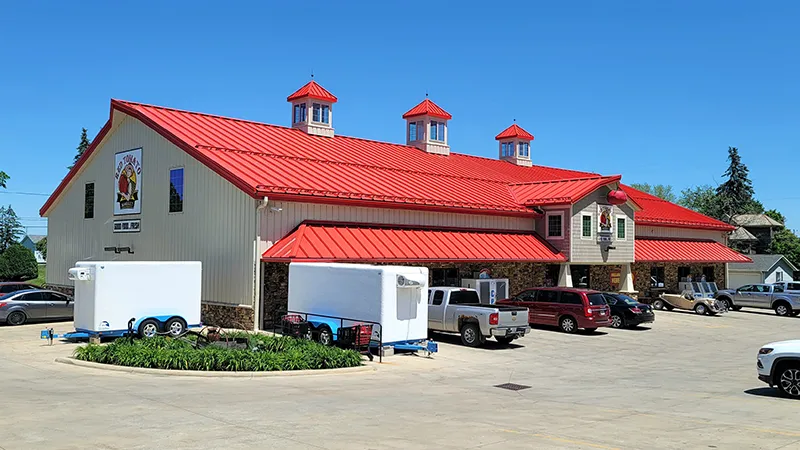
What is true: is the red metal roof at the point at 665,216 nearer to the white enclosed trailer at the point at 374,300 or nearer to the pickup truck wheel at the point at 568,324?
the pickup truck wheel at the point at 568,324

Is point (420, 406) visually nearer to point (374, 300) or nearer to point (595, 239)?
point (374, 300)

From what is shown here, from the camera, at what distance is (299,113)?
37.9 meters

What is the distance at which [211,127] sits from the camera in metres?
32.0

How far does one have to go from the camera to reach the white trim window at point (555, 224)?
35.8m

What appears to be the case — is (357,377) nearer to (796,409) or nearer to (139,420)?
(139,420)

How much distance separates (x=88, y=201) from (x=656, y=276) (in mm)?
30991

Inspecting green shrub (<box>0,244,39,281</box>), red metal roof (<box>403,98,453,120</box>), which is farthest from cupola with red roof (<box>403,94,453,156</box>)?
green shrub (<box>0,244,39,281</box>)

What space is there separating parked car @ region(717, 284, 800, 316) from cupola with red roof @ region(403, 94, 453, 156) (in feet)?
58.3

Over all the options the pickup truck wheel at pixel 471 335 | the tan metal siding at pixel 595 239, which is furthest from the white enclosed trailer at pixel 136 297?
the tan metal siding at pixel 595 239

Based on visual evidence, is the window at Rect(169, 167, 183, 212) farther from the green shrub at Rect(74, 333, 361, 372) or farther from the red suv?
the red suv

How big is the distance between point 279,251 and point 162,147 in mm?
8126

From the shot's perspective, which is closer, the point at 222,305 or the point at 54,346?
the point at 54,346

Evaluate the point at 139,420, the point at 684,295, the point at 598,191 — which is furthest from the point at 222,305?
the point at 684,295

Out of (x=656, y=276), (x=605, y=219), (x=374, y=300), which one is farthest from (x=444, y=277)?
(x=656, y=276)
